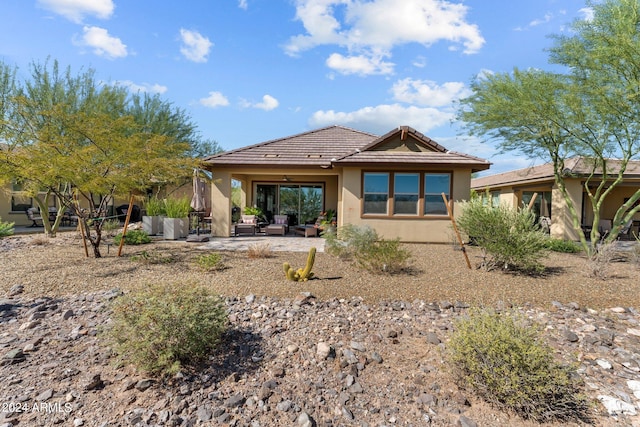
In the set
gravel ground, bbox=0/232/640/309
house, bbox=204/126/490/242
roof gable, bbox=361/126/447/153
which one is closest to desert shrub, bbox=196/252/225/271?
gravel ground, bbox=0/232/640/309

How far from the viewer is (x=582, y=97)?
829 cm

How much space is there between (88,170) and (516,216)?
1025cm

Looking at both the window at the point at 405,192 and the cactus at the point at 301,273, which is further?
the window at the point at 405,192

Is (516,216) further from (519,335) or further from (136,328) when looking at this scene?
(136,328)

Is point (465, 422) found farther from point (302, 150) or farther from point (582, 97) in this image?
point (302, 150)

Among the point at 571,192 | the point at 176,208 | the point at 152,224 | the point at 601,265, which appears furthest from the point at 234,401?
the point at 571,192

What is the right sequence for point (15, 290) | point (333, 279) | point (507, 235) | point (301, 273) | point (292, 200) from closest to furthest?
point (15, 290) < point (301, 273) < point (333, 279) < point (507, 235) < point (292, 200)

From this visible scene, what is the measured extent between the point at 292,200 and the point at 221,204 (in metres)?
4.49

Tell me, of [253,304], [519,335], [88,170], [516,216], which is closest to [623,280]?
[516,216]

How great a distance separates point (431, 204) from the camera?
11.7 m

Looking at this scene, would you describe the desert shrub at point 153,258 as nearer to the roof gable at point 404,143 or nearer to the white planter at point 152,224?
the white planter at point 152,224

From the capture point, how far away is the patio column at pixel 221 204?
41.9ft

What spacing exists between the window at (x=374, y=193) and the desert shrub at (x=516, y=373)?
8450 mm

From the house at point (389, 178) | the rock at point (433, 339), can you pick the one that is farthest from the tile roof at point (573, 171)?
the rock at point (433, 339)
